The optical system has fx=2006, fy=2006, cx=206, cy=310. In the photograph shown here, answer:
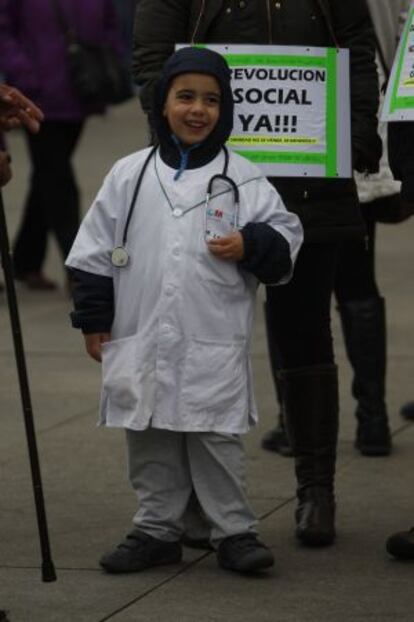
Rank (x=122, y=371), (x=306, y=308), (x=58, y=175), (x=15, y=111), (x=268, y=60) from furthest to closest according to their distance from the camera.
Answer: (x=58, y=175)
(x=306, y=308)
(x=268, y=60)
(x=122, y=371)
(x=15, y=111)

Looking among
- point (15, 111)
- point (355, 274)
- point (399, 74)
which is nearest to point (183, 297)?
point (15, 111)

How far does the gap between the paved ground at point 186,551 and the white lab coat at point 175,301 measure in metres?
0.46

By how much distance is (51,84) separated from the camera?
1084cm

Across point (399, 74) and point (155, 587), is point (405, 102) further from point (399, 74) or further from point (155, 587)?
point (155, 587)

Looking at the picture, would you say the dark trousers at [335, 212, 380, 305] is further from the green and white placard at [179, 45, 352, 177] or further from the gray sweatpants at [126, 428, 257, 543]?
the gray sweatpants at [126, 428, 257, 543]

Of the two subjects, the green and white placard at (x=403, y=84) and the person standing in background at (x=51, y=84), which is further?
the person standing in background at (x=51, y=84)

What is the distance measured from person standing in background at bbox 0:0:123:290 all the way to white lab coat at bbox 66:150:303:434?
17.0 ft

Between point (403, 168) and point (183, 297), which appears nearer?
point (183, 297)

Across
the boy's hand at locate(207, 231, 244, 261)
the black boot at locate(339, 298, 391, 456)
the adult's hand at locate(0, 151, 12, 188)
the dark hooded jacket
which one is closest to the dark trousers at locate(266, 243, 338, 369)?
the dark hooded jacket

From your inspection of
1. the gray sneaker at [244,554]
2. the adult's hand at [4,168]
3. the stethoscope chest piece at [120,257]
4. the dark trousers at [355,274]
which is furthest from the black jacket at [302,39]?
the dark trousers at [355,274]

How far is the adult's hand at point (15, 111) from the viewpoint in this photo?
17.3ft

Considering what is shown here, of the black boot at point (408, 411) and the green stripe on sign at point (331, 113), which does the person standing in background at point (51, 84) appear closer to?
the black boot at point (408, 411)

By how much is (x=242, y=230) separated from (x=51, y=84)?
17.9 feet

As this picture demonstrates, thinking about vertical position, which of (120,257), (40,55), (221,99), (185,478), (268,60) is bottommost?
(185,478)
